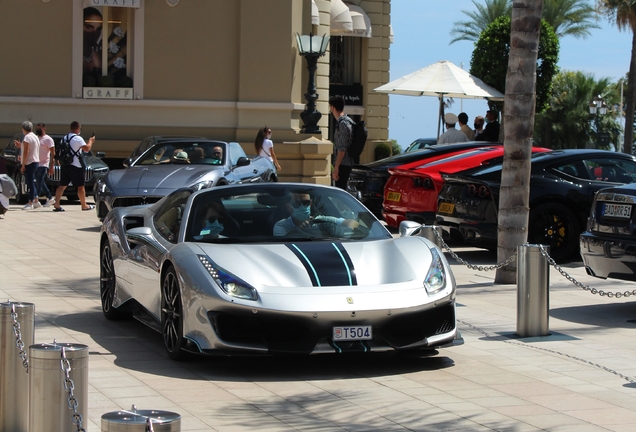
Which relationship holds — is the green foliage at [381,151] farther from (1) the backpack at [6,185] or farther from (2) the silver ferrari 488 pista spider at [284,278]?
(2) the silver ferrari 488 pista spider at [284,278]

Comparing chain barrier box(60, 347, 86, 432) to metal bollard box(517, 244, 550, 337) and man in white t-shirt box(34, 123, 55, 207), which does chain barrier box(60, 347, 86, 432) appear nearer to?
metal bollard box(517, 244, 550, 337)

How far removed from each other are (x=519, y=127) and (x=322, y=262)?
538 cm

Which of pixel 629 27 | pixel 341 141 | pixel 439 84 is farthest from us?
pixel 629 27

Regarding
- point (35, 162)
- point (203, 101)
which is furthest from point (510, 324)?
point (203, 101)

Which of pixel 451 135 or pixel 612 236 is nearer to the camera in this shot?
pixel 612 236

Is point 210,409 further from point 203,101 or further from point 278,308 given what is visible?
point 203,101

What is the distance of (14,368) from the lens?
18.6 feet

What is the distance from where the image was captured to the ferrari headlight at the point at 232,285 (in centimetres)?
712

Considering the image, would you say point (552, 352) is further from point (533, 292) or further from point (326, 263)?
point (326, 263)

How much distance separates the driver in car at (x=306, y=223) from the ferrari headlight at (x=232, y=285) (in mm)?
939

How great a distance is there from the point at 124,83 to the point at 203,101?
2.03 meters

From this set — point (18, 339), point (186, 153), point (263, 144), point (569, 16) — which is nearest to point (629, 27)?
point (569, 16)

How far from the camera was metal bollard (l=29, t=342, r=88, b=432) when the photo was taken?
4.71 metres

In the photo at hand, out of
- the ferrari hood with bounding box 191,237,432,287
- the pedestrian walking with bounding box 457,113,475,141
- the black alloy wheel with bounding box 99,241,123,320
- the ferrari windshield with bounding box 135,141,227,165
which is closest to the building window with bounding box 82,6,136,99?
the pedestrian walking with bounding box 457,113,475,141
